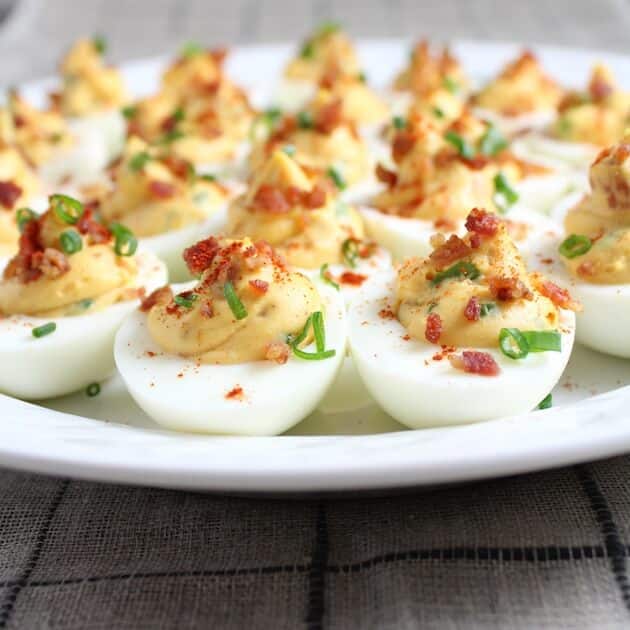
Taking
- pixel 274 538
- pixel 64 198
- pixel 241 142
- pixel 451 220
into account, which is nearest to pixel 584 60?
pixel 241 142

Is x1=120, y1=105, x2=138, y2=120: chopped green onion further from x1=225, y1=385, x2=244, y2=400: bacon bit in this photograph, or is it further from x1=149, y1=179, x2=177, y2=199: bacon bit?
x1=225, y1=385, x2=244, y2=400: bacon bit

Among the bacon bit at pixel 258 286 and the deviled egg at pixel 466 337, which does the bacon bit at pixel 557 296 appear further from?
the bacon bit at pixel 258 286

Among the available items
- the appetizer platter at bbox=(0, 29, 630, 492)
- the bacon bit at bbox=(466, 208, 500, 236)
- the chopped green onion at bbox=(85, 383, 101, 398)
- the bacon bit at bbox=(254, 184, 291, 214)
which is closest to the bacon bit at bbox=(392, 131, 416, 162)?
the appetizer platter at bbox=(0, 29, 630, 492)

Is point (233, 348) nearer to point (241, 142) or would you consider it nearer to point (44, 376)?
point (44, 376)

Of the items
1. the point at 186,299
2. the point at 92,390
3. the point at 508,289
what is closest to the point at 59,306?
the point at 92,390

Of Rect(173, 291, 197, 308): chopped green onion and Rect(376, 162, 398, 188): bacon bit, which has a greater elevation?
Rect(173, 291, 197, 308): chopped green onion

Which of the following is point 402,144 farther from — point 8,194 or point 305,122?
point 8,194
